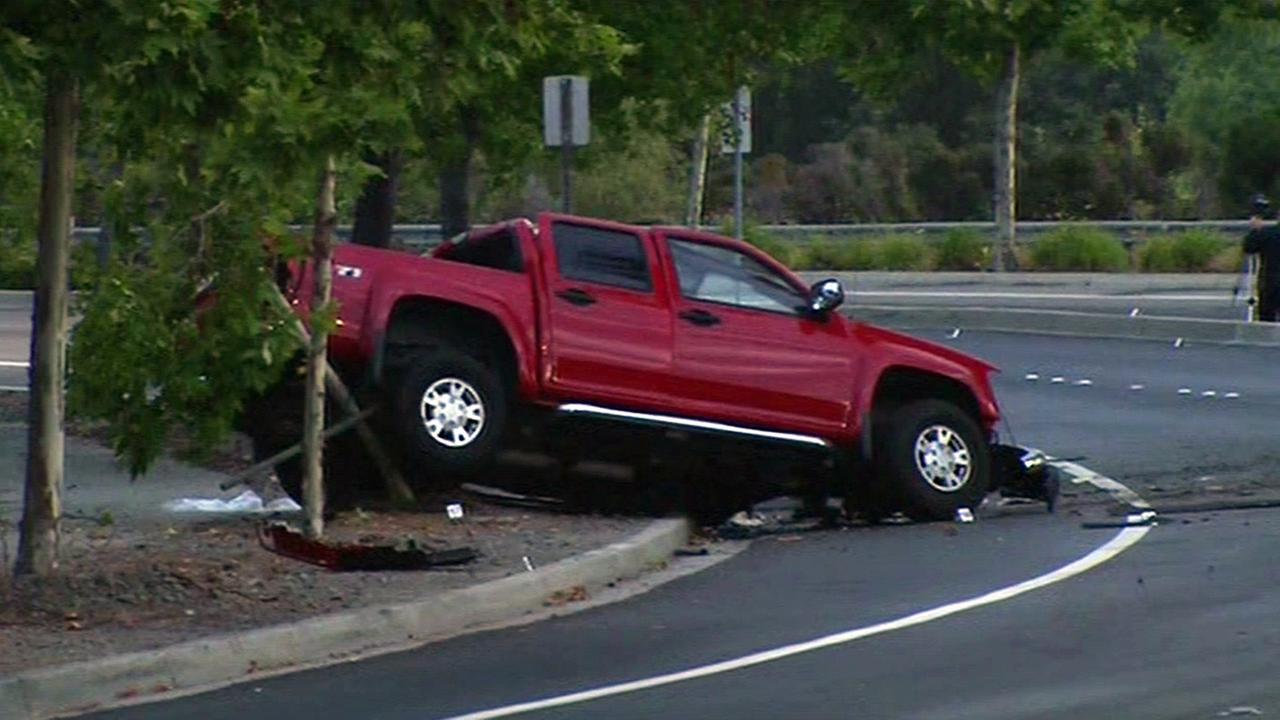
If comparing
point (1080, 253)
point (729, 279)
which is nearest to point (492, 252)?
point (729, 279)

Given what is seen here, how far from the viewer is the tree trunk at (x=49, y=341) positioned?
38.1 feet

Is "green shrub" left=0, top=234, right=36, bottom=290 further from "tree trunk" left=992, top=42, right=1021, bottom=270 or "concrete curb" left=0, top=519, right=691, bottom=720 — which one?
"tree trunk" left=992, top=42, right=1021, bottom=270

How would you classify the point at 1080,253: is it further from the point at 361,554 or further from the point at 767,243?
the point at 361,554

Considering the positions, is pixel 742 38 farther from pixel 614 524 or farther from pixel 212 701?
pixel 212 701

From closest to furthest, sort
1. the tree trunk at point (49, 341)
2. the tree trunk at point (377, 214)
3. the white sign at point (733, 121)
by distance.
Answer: the tree trunk at point (49, 341)
the tree trunk at point (377, 214)
the white sign at point (733, 121)

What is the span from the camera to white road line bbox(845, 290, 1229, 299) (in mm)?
36750

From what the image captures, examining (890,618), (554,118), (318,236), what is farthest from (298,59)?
(554,118)

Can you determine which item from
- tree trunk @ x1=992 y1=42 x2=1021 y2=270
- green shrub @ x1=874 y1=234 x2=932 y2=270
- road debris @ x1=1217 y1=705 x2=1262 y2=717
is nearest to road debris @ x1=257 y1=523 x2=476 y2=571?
road debris @ x1=1217 y1=705 x2=1262 y2=717

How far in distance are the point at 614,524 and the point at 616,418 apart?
2.23 feet

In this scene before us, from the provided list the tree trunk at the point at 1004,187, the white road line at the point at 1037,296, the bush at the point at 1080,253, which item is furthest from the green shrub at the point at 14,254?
the bush at the point at 1080,253

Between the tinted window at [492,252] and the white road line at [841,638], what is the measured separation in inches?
152

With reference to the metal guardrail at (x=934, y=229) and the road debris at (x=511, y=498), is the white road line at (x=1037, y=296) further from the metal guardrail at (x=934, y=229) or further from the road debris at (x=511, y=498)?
the road debris at (x=511, y=498)

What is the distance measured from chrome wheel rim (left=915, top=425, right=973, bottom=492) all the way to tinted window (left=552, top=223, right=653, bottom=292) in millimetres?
1978

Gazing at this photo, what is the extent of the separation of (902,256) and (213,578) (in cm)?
3516
